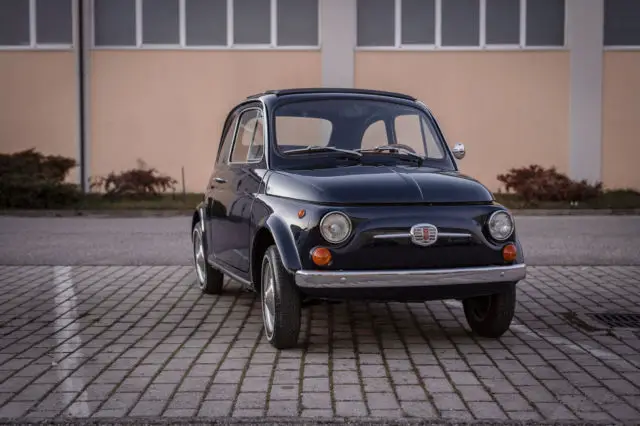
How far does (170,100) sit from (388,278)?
20.5 meters

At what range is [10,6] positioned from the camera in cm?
2630

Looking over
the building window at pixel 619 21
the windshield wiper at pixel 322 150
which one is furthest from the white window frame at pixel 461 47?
the windshield wiper at pixel 322 150

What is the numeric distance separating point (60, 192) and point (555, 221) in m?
10.1

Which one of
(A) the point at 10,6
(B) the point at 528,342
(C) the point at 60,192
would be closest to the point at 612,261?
(B) the point at 528,342

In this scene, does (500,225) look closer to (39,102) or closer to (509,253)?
(509,253)

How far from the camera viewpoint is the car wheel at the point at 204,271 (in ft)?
30.1

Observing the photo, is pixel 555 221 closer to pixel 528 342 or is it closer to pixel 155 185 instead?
pixel 155 185

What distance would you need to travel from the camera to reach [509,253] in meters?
6.68

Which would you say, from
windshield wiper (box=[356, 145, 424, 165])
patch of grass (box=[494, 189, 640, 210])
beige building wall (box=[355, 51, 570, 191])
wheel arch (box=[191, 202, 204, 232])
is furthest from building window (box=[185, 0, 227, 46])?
windshield wiper (box=[356, 145, 424, 165])

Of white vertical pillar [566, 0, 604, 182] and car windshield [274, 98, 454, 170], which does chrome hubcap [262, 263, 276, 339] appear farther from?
white vertical pillar [566, 0, 604, 182]

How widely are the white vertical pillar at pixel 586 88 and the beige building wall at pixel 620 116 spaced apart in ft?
0.63

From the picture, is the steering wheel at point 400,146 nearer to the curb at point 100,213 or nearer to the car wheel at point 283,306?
the car wheel at point 283,306

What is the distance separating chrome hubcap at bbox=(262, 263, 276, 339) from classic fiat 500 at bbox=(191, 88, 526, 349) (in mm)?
14

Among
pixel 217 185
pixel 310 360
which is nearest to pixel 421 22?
pixel 217 185
